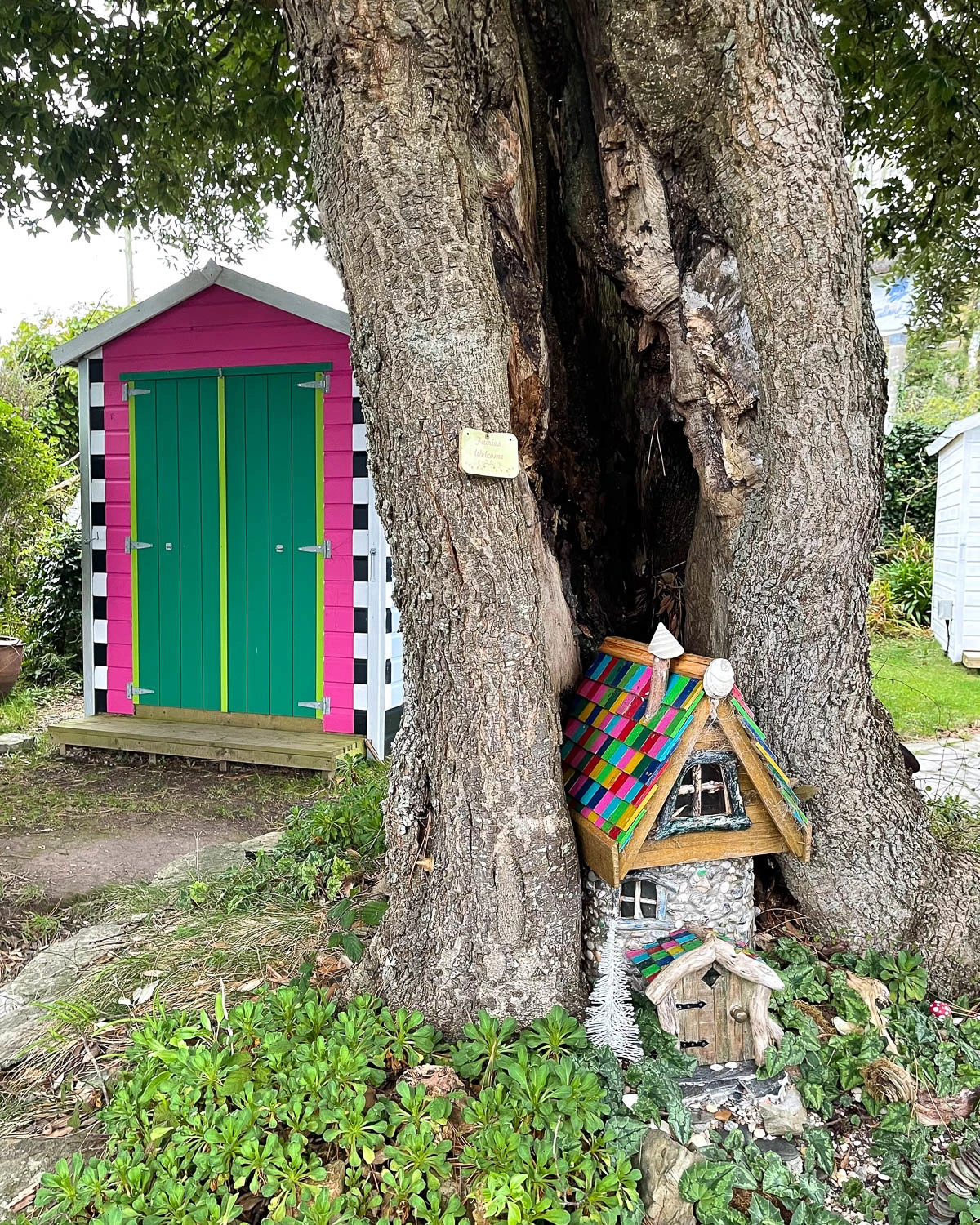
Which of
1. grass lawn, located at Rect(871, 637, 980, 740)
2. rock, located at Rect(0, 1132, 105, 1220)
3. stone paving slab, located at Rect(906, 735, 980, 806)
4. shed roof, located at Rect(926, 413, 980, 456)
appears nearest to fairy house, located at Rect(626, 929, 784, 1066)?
rock, located at Rect(0, 1132, 105, 1220)

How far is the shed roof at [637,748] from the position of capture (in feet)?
6.72

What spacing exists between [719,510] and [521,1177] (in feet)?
5.66

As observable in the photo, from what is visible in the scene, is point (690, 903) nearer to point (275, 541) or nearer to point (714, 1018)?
point (714, 1018)

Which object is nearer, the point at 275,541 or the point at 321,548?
the point at 321,548

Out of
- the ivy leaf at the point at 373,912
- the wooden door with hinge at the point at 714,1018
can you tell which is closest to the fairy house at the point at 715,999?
the wooden door with hinge at the point at 714,1018

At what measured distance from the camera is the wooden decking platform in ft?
18.8

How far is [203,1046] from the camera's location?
6.98 ft

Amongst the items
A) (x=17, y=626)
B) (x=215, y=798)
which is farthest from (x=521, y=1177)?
(x=17, y=626)

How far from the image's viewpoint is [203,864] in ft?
12.5

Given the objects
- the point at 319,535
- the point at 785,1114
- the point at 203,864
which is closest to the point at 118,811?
the point at 203,864

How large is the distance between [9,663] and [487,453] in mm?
7871

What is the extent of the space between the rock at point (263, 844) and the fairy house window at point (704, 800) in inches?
79.0

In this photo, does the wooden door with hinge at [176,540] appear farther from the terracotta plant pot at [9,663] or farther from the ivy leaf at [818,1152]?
the ivy leaf at [818,1152]

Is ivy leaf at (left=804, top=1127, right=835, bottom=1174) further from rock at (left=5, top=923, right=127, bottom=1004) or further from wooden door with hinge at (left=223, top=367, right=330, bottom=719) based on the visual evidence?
wooden door with hinge at (left=223, top=367, right=330, bottom=719)
